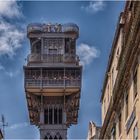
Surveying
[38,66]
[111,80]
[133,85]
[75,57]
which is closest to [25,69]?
[38,66]

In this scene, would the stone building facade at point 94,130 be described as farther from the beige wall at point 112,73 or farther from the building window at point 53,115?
the building window at point 53,115

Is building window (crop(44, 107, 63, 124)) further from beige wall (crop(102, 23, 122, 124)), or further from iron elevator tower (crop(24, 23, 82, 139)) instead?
beige wall (crop(102, 23, 122, 124))

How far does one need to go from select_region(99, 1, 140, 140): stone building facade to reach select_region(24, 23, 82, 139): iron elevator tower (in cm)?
13560

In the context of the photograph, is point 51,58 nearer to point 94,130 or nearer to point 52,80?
point 52,80

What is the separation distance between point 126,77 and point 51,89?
150 m

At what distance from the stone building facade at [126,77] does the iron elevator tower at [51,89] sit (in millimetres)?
135600

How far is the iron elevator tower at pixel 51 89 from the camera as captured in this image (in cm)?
18507

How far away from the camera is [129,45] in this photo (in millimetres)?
33656

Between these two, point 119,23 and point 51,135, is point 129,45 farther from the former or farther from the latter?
point 51,135

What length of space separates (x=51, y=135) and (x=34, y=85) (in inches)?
708

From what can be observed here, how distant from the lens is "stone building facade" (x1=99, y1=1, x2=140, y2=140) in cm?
3212

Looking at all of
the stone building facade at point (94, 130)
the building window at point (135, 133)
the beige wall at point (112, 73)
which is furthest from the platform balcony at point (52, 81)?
the building window at point (135, 133)

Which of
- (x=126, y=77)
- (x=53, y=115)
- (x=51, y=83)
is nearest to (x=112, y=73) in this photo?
(x=126, y=77)

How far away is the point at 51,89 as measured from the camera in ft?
611
